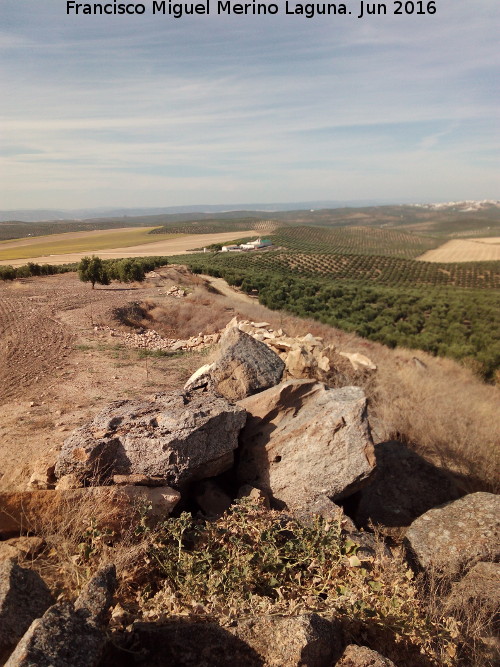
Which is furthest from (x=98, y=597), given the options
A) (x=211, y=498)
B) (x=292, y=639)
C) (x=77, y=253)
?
(x=77, y=253)

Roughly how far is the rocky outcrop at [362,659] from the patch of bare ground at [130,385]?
12.1ft

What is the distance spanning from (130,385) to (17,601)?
6742 millimetres

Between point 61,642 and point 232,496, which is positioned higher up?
point 61,642

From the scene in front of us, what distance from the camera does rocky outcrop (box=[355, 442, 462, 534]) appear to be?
538 cm

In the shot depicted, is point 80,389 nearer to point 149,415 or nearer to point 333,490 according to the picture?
point 149,415

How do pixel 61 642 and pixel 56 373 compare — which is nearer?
pixel 61 642

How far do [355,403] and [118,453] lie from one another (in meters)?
2.75

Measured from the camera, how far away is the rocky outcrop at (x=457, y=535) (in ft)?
13.9

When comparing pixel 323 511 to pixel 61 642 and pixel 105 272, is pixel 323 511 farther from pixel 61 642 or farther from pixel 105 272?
pixel 105 272

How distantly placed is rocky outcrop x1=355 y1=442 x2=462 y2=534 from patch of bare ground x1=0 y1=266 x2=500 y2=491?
1.99ft

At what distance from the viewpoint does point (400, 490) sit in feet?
18.7

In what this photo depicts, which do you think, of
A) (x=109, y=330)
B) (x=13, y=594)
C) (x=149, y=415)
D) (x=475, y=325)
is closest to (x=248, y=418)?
(x=149, y=415)

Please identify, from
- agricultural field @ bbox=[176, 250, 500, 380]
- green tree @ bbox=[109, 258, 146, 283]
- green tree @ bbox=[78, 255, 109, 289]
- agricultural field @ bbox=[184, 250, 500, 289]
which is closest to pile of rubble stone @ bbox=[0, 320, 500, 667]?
agricultural field @ bbox=[176, 250, 500, 380]

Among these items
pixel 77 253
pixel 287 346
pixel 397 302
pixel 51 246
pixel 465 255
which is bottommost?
pixel 397 302
